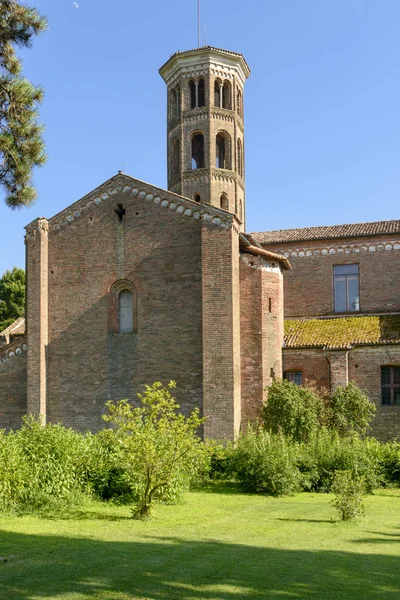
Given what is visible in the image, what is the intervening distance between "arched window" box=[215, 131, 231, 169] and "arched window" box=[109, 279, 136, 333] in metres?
13.2

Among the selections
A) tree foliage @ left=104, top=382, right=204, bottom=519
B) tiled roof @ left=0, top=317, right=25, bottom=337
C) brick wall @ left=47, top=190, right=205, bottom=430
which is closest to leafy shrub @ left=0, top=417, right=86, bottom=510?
tree foliage @ left=104, top=382, right=204, bottom=519

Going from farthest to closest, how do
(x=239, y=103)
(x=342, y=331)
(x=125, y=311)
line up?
(x=239, y=103)
(x=342, y=331)
(x=125, y=311)

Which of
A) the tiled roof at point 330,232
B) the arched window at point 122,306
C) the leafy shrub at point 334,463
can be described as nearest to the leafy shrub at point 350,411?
the leafy shrub at point 334,463

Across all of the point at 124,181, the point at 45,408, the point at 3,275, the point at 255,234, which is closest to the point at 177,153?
the point at 255,234

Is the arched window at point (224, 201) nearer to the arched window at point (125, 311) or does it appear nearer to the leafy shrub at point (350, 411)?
the arched window at point (125, 311)

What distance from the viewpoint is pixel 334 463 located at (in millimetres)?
19609

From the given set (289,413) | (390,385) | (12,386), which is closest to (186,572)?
(289,413)

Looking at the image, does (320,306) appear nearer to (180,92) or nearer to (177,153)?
(177,153)

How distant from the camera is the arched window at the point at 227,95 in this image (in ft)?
126

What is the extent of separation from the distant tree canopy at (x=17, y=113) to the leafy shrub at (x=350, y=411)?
17.1 metres

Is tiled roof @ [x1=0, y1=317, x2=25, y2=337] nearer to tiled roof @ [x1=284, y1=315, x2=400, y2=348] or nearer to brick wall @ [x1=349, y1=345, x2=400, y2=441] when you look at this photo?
tiled roof @ [x1=284, y1=315, x2=400, y2=348]

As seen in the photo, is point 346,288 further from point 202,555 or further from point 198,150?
point 202,555

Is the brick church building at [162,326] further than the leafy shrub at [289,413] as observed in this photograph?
Yes

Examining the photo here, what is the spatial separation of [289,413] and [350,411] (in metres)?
2.87
